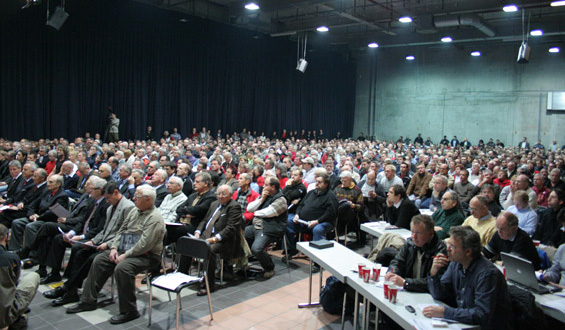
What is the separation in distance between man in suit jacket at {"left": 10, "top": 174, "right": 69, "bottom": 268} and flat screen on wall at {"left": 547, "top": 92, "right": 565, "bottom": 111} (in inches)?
928

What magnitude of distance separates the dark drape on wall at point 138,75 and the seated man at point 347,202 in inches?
516

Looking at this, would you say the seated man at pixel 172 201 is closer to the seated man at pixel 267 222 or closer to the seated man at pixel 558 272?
the seated man at pixel 267 222

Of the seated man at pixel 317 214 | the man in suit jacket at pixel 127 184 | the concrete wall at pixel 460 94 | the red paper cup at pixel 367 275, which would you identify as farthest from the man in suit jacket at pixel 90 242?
the concrete wall at pixel 460 94

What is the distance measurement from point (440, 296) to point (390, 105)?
25.7 m

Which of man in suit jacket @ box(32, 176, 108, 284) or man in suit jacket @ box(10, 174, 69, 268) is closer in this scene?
man in suit jacket @ box(32, 176, 108, 284)

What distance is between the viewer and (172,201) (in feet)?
18.6

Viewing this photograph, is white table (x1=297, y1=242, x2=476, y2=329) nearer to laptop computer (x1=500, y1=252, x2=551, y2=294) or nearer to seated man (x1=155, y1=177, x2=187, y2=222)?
laptop computer (x1=500, y1=252, x2=551, y2=294)

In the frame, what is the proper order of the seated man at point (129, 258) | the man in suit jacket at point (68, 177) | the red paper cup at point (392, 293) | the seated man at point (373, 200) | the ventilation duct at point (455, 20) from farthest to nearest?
the ventilation duct at point (455, 20)
the man in suit jacket at point (68, 177)
the seated man at point (373, 200)
the seated man at point (129, 258)
the red paper cup at point (392, 293)

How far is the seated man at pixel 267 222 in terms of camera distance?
5.32 metres

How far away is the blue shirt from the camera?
8.67ft

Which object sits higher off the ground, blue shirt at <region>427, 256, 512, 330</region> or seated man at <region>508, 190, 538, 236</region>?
seated man at <region>508, 190, 538, 236</region>

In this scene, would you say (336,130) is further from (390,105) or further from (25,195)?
(25,195)

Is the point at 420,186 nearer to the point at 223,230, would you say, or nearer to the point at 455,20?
the point at 223,230

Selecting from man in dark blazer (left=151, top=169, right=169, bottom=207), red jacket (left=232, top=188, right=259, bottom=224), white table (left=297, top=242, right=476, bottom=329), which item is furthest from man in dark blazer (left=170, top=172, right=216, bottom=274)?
white table (left=297, top=242, right=476, bottom=329)
